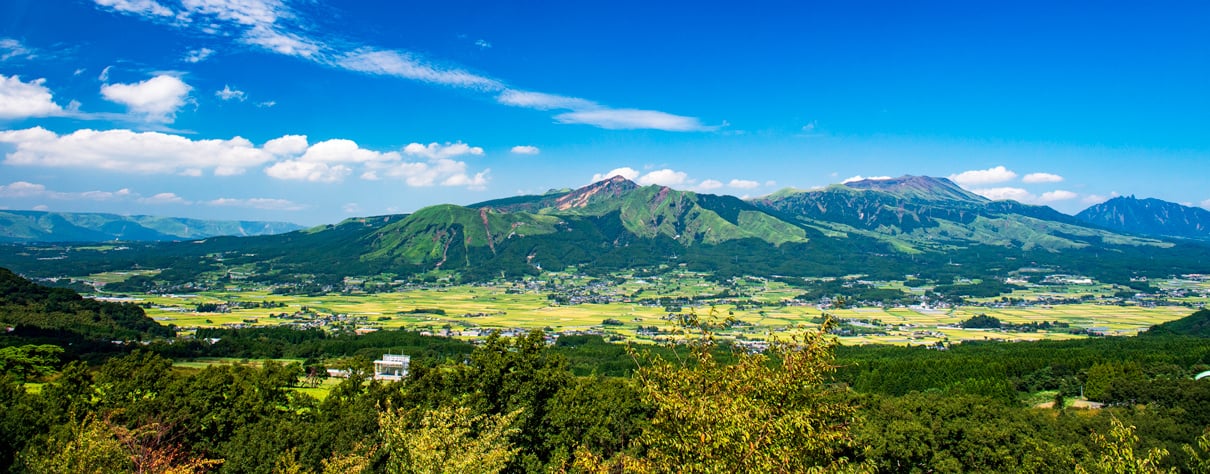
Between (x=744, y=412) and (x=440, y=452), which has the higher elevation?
(x=744, y=412)

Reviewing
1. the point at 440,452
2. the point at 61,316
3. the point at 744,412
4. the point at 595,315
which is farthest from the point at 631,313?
the point at 744,412

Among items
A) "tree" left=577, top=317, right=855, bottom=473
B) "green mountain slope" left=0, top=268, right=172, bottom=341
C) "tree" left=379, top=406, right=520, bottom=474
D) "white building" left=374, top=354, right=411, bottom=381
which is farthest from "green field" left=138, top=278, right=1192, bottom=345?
"tree" left=577, top=317, right=855, bottom=473

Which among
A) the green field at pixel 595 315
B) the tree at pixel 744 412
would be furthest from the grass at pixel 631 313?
the tree at pixel 744 412

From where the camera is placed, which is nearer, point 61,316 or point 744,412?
point 744,412

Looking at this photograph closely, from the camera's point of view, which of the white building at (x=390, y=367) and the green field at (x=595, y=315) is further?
the green field at (x=595, y=315)

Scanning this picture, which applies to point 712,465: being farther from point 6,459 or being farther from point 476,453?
point 6,459

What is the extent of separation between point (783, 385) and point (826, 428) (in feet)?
4.57

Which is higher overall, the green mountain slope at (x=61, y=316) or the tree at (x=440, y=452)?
the tree at (x=440, y=452)

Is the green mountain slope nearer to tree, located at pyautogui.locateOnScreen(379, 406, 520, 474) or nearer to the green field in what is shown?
the green field

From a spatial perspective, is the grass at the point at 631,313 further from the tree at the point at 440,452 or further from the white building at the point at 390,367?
the tree at the point at 440,452

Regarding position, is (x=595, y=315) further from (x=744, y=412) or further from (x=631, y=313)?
(x=744, y=412)

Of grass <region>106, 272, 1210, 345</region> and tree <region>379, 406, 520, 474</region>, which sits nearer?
tree <region>379, 406, 520, 474</region>

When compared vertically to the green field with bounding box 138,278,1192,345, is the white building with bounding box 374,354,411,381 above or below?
above

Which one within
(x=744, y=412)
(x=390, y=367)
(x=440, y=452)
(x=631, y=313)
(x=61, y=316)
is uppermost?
(x=744, y=412)
